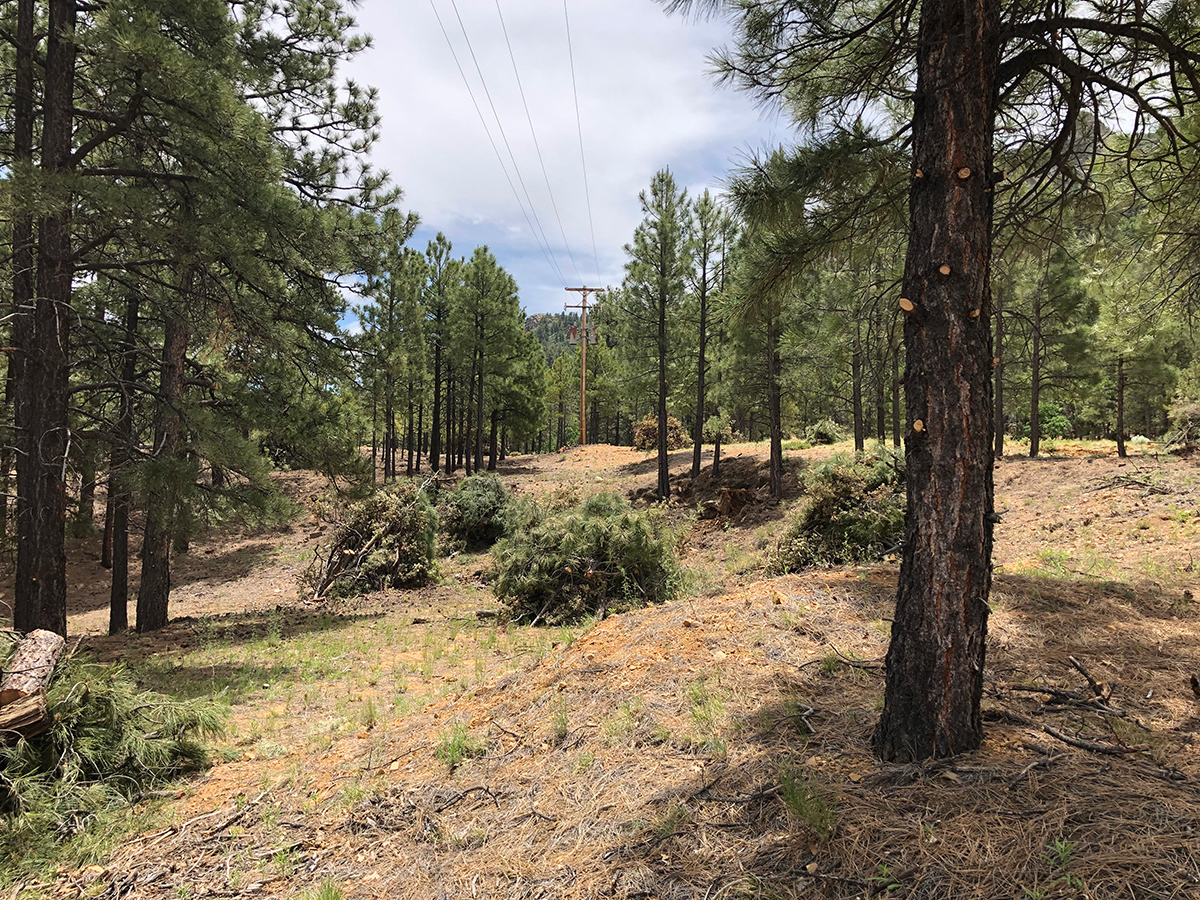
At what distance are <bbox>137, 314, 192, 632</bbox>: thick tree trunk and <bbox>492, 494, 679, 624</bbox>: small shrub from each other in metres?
4.72

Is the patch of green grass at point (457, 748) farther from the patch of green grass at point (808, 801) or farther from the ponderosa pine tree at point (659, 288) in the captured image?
the ponderosa pine tree at point (659, 288)

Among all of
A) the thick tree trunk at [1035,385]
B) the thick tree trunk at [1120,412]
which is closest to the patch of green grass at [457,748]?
the thick tree trunk at [1120,412]

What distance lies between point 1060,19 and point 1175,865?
3.77 m

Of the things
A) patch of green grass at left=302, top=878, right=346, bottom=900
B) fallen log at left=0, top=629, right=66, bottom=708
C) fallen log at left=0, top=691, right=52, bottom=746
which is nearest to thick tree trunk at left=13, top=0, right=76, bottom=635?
fallen log at left=0, top=629, right=66, bottom=708

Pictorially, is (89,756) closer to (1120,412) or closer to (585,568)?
(585,568)

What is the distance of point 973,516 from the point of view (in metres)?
2.88

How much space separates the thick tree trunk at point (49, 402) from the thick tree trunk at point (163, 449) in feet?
3.11

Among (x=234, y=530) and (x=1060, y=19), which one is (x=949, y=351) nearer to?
(x=1060, y=19)

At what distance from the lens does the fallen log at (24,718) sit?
366cm

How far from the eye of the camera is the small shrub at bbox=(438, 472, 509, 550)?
16844mm

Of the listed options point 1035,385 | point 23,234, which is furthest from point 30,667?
point 1035,385

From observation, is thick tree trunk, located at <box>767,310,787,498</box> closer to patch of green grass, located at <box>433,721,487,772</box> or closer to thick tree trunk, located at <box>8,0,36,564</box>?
patch of green grass, located at <box>433,721,487,772</box>

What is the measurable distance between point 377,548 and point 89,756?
900 cm

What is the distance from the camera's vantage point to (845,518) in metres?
9.36
